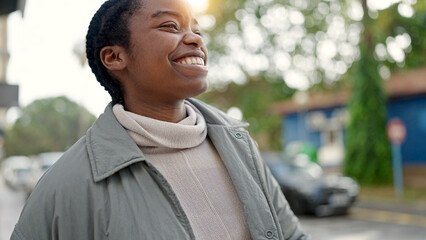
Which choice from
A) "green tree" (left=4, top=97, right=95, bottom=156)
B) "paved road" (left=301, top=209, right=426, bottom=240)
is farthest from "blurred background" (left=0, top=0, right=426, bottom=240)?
"green tree" (left=4, top=97, right=95, bottom=156)

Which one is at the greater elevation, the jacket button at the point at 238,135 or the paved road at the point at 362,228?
the jacket button at the point at 238,135

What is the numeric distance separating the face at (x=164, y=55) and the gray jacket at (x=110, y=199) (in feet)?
0.51

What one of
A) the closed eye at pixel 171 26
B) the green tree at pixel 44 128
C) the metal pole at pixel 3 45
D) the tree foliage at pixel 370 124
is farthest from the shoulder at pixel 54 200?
the green tree at pixel 44 128

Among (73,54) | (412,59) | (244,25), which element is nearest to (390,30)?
(412,59)

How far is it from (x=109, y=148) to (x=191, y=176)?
25 cm

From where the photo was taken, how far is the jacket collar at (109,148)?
4.43ft

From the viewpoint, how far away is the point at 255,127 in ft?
117

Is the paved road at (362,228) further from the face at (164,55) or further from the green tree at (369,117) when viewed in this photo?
the face at (164,55)

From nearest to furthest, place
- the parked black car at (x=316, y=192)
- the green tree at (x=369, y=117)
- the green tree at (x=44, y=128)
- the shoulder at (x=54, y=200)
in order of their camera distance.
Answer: the shoulder at (x=54, y=200) < the parked black car at (x=316, y=192) < the green tree at (x=369, y=117) < the green tree at (x=44, y=128)

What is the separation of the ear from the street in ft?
26.4

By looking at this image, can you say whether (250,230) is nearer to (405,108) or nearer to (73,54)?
(405,108)

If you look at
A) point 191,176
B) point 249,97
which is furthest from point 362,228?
point 249,97

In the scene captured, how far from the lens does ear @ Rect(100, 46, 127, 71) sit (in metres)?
1.50

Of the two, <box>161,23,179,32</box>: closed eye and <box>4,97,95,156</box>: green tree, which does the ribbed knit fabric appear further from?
<box>4,97,95,156</box>: green tree
